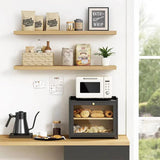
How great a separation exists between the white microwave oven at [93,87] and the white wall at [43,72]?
171 millimetres

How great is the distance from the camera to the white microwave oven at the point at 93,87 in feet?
11.5

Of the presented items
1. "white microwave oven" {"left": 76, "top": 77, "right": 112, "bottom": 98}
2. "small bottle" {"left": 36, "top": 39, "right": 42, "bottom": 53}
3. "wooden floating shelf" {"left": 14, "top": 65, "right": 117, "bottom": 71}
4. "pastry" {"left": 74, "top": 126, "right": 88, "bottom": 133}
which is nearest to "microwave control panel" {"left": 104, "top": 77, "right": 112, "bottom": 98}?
"white microwave oven" {"left": 76, "top": 77, "right": 112, "bottom": 98}

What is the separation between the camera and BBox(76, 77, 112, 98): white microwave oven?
3508mm

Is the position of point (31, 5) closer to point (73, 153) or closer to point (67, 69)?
point (67, 69)

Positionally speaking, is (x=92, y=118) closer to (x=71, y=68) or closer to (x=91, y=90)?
(x=91, y=90)

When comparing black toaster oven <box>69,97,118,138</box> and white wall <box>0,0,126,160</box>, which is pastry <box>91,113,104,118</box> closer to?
black toaster oven <box>69,97,118,138</box>

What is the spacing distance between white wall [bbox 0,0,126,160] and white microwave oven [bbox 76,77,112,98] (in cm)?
17

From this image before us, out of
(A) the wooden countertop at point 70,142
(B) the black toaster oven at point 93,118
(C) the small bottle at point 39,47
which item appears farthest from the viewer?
(C) the small bottle at point 39,47

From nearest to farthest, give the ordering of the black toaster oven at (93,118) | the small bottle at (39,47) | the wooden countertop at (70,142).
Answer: the wooden countertop at (70,142), the black toaster oven at (93,118), the small bottle at (39,47)

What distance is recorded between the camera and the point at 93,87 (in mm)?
3529

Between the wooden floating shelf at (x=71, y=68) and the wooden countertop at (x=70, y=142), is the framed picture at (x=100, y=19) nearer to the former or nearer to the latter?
the wooden floating shelf at (x=71, y=68)

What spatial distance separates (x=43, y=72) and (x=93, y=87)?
514 mm

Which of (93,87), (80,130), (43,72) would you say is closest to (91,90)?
(93,87)

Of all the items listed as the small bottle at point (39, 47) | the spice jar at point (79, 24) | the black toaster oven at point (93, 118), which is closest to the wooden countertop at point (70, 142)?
the black toaster oven at point (93, 118)
